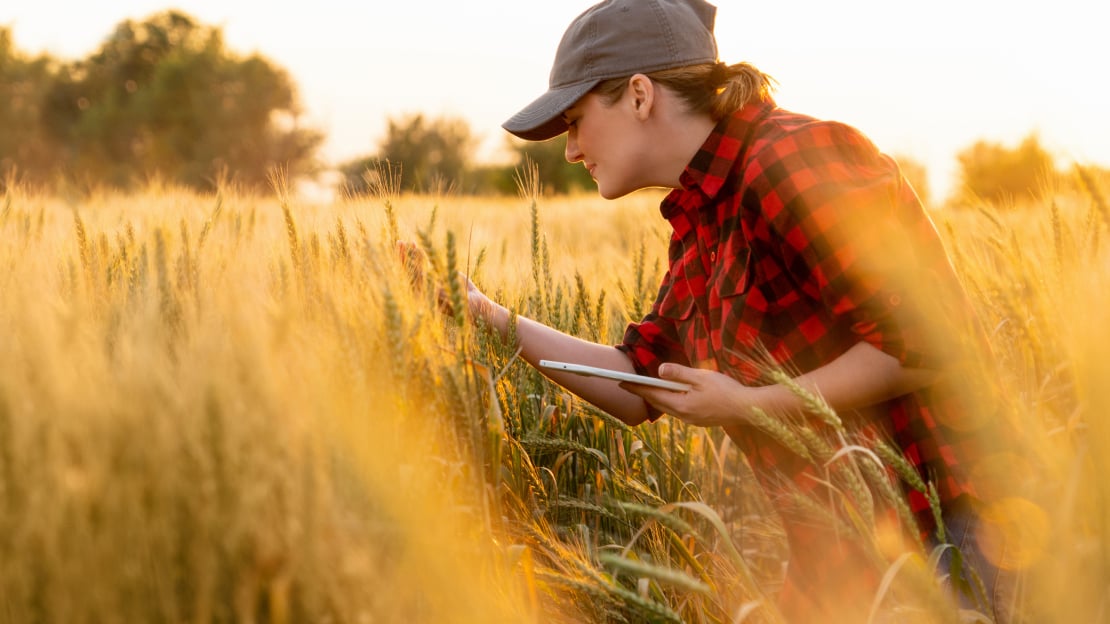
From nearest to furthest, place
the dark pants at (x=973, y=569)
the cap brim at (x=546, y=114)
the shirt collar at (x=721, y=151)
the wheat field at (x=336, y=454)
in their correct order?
the wheat field at (x=336, y=454)
the dark pants at (x=973, y=569)
the shirt collar at (x=721, y=151)
the cap brim at (x=546, y=114)

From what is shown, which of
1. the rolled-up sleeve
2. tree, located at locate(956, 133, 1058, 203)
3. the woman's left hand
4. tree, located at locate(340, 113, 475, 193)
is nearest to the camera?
the rolled-up sleeve

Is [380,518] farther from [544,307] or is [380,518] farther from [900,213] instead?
[544,307]

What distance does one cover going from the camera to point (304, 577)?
0.77 m

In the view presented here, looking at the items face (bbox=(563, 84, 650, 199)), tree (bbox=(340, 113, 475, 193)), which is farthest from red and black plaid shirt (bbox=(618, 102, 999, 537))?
tree (bbox=(340, 113, 475, 193))

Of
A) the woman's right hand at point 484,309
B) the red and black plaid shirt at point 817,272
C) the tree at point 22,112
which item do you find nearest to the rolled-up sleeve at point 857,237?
the red and black plaid shirt at point 817,272

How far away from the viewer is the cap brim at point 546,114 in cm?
167

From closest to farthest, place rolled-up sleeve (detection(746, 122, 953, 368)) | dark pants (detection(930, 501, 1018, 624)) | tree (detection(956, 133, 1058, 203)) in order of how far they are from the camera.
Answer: dark pants (detection(930, 501, 1018, 624)), rolled-up sleeve (detection(746, 122, 953, 368)), tree (detection(956, 133, 1058, 203))

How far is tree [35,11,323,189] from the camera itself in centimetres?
2506

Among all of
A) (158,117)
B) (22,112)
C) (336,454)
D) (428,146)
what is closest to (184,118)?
(158,117)

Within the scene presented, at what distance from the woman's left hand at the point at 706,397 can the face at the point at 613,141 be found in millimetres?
382

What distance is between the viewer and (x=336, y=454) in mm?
838

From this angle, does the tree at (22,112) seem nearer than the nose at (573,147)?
No

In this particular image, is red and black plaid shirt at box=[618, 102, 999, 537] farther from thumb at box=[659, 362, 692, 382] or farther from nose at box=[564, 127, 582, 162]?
nose at box=[564, 127, 582, 162]

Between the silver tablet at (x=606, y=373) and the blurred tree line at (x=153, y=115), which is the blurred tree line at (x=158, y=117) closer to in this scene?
the blurred tree line at (x=153, y=115)
